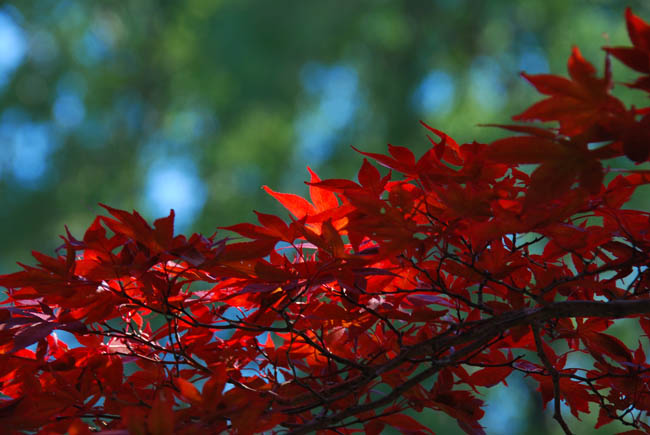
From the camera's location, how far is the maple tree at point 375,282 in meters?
0.38

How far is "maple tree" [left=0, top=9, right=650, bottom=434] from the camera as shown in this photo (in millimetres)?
385

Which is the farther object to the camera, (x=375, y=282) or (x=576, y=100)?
(x=375, y=282)

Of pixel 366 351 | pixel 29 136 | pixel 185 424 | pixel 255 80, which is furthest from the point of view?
pixel 29 136

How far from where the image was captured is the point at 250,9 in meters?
4.90

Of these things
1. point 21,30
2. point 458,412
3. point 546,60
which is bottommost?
point 458,412

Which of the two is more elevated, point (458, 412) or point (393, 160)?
point (393, 160)

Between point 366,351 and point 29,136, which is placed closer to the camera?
point 366,351

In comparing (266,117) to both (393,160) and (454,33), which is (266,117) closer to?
(454,33)

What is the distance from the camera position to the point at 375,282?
552 mm

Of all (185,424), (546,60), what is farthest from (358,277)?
(546,60)

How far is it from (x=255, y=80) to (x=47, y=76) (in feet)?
5.95

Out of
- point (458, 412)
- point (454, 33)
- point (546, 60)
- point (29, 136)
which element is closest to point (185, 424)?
point (458, 412)

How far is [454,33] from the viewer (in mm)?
4781

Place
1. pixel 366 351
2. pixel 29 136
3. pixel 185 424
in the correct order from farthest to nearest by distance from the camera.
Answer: pixel 29 136, pixel 366 351, pixel 185 424
